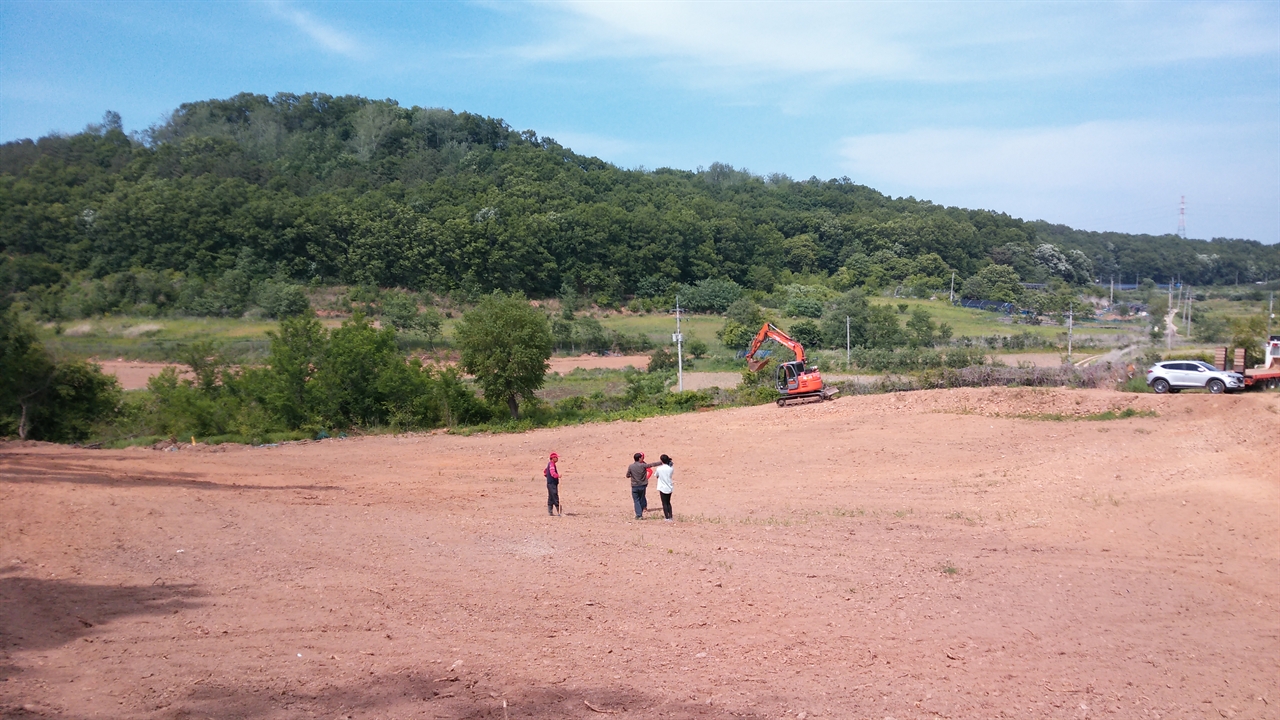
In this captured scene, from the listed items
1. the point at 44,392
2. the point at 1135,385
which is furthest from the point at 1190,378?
the point at 44,392

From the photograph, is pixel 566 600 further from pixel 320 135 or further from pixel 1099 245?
pixel 1099 245

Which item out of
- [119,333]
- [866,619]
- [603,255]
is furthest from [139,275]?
[866,619]

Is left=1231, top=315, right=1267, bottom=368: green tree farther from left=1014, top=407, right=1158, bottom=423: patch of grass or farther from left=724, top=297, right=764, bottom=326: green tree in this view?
left=724, top=297, right=764, bottom=326: green tree

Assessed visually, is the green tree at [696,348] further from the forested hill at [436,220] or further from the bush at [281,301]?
the bush at [281,301]

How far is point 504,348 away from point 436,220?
64.4m

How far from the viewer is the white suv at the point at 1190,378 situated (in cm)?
3222

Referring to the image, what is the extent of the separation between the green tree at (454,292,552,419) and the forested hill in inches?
2150

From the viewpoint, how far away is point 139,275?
75.6 meters

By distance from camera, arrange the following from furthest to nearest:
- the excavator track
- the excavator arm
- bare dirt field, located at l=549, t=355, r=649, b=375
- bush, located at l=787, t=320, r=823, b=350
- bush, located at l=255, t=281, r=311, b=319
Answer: bush, located at l=255, t=281, r=311, b=319, bush, located at l=787, t=320, r=823, b=350, bare dirt field, located at l=549, t=355, r=649, b=375, the excavator arm, the excavator track

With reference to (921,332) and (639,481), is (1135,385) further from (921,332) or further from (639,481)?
(921,332)

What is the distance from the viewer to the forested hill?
3221 inches

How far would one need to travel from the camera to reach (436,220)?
94375 millimetres

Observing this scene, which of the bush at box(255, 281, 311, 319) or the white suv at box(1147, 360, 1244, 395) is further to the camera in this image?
the bush at box(255, 281, 311, 319)

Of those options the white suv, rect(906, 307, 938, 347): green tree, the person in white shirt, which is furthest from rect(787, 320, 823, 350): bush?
the person in white shirt
